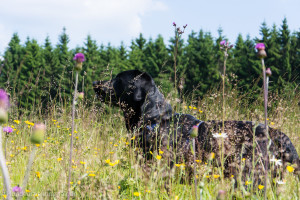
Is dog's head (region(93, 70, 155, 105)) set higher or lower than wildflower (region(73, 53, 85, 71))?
higher

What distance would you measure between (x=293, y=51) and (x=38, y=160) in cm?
2955

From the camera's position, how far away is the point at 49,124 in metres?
4.07

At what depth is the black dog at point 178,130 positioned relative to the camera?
274cm

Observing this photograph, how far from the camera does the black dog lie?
9.00 ft

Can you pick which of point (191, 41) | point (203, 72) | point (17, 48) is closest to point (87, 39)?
point (17, 48)

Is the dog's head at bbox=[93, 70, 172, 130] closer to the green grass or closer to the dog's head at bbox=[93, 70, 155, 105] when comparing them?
the dog's head at bbox=[93, 70, 155, 105]

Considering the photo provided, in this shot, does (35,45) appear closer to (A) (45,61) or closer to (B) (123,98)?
(A) (45,61)

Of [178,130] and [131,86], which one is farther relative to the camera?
[131,86]

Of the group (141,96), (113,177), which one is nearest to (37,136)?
(113,177)

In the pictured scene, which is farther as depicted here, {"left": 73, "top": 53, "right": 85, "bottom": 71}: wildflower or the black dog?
the black dog

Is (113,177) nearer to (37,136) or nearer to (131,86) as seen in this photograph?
(37,136)

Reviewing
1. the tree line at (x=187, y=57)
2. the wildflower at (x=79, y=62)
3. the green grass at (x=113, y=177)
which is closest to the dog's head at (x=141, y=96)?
the green grass at (x=113, y=177)

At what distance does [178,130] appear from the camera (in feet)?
10.9

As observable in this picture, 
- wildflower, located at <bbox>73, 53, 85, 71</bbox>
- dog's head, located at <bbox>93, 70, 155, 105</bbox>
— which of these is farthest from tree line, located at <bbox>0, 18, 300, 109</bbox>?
wildflower, located at <bbox>73, 53, 85, 71</bbox>
